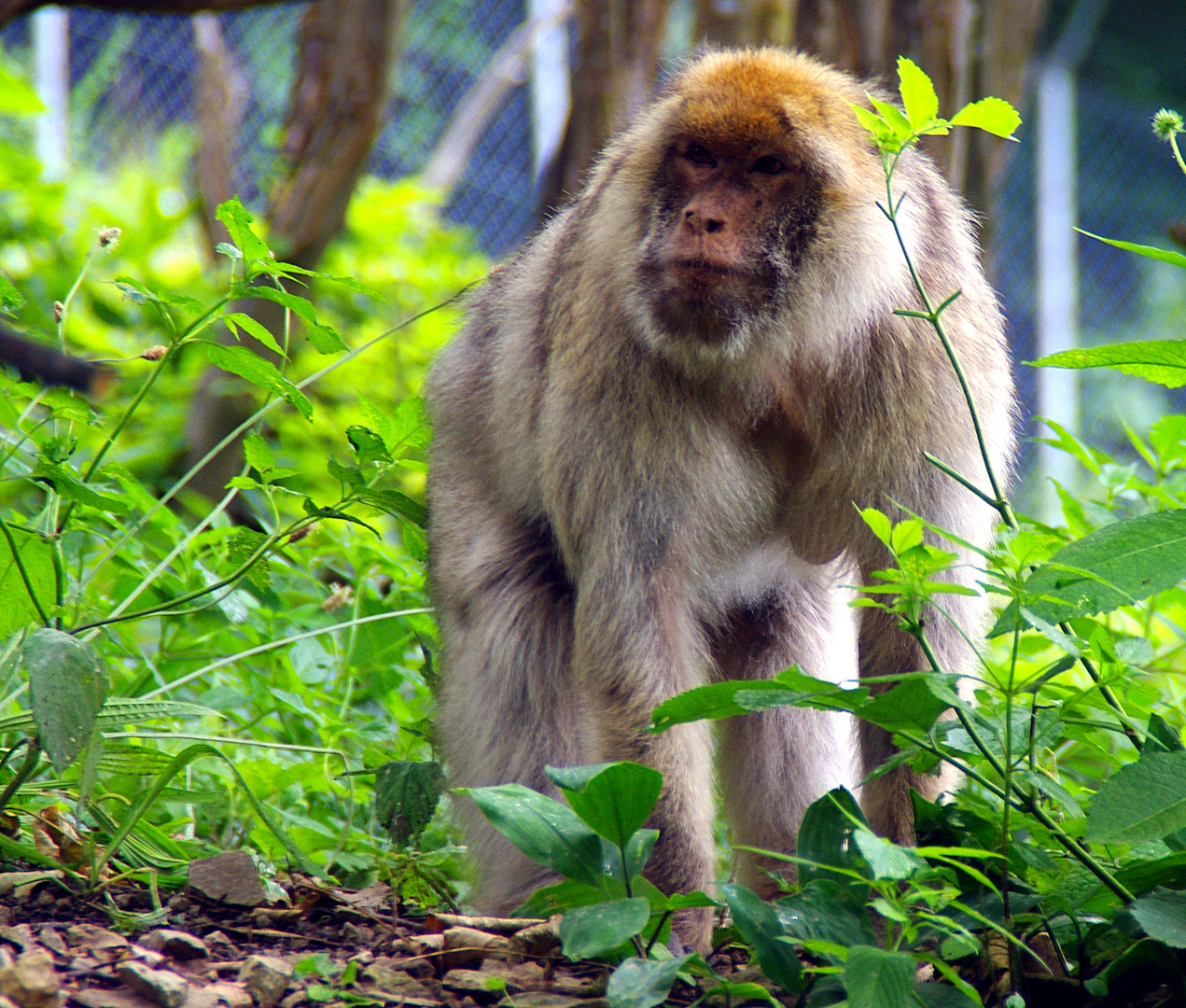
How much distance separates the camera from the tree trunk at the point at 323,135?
18.6ft

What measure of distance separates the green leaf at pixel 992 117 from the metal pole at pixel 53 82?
6.69 m

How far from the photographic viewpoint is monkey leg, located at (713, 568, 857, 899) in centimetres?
317

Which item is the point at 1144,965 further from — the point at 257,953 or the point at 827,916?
the point at 257,953

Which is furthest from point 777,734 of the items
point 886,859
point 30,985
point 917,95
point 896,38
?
point 896,38

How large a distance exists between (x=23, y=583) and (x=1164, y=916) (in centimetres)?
191

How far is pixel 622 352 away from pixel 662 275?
190 mm

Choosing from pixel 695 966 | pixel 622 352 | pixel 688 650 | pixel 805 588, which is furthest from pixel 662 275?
pixel 695 966

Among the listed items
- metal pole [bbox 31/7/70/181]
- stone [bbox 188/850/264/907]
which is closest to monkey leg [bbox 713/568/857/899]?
stone [bbox 188/850/264/907]

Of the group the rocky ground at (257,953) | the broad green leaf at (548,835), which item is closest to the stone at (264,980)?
the rocky ground at (257,953)

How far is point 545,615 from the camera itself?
290cm

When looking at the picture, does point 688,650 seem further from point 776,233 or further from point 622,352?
point 776,233

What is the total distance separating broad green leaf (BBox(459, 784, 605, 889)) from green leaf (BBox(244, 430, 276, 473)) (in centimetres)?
94

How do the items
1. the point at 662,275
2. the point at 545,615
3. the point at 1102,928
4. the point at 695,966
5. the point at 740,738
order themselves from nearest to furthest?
the point at 695,966, the point at 1102,928, the point at 662,275, the point at 545,615, the point at 740,738

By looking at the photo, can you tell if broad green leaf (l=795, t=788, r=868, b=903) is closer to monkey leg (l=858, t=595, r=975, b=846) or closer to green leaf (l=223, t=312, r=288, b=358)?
monkey leg (l=858, t=595, r=975, b=846)
